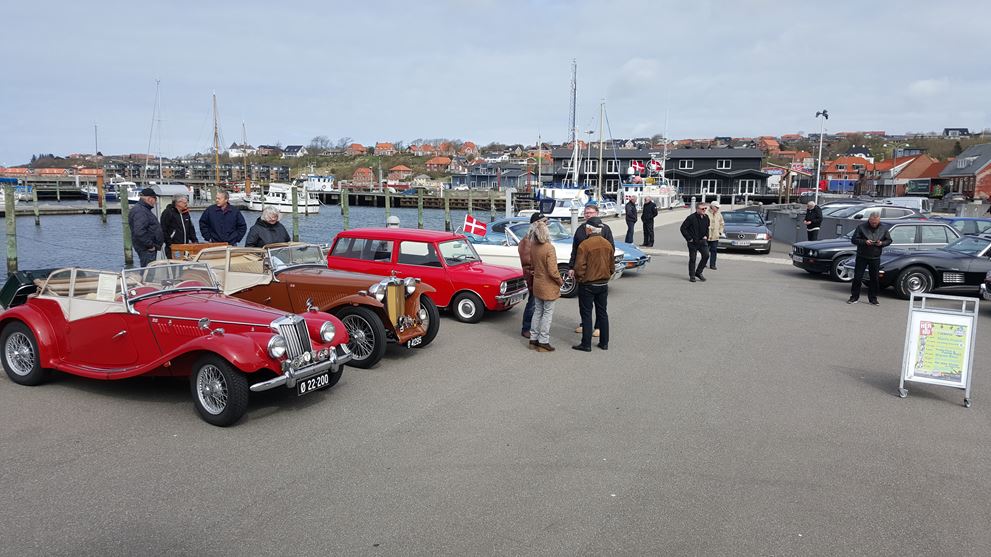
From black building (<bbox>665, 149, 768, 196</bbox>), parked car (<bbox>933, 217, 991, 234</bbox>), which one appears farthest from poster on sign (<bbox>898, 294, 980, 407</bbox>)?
black building (<bbox>665, 149, 768, 196</bbox>)

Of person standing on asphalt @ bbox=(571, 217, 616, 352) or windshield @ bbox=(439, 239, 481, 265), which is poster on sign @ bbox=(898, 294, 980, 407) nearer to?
person standing on asphalt @ bbox=(571, 217, 616, 352)

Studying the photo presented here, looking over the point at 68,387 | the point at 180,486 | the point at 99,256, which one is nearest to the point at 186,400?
the point at 68,387

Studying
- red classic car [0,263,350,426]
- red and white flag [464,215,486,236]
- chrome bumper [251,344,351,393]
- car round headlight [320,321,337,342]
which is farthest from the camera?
red and white flag [464,215,486,236]

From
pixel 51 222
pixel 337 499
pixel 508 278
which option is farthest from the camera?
pixel 51 222

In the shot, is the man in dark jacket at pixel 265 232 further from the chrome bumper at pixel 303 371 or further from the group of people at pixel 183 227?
the chrome bumper at pixel 303 371

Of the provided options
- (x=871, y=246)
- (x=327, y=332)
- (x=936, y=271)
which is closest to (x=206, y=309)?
(x=327, y=332)

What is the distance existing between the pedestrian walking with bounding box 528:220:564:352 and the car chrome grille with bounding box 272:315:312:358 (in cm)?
343

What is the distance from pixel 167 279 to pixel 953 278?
47.6ft

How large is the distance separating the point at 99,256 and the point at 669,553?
1109 inches

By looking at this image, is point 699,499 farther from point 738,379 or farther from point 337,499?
point 738,379

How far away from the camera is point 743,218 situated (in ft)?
80.1

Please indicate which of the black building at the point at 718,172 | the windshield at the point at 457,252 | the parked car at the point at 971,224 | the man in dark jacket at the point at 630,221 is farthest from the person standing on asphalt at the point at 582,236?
the black building at the point at 718,172

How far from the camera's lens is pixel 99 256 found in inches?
1030

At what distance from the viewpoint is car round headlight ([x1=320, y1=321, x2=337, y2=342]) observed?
6.56m
